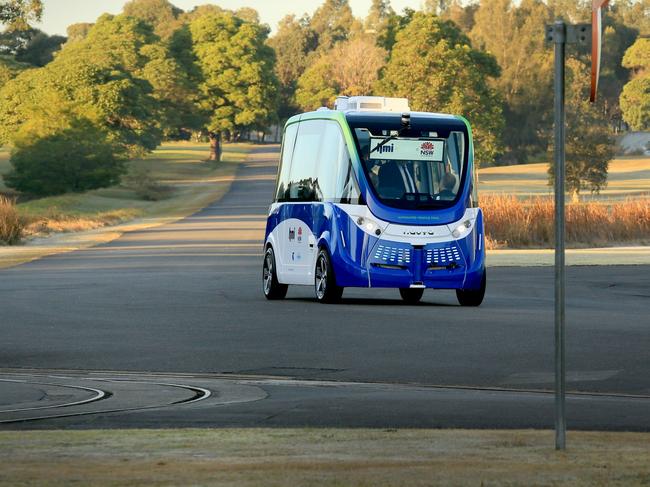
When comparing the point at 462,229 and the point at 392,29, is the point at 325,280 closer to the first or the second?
the point at 462,229

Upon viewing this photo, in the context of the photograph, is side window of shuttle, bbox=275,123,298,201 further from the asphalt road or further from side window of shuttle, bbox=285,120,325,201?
the asphalt road

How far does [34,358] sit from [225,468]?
30.0ft

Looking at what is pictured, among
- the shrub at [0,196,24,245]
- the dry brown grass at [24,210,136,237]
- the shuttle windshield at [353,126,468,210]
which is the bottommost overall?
the dry brown grass at [24,210,136,237]

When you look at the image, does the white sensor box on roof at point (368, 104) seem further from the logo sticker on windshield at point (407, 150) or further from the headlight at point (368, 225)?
the headlight at point (368, 225)

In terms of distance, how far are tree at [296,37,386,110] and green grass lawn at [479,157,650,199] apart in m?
15.4

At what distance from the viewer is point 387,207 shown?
79.9 feet

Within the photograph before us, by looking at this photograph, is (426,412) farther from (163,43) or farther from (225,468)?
(163,43)

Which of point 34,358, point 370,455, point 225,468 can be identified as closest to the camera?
point 225,468

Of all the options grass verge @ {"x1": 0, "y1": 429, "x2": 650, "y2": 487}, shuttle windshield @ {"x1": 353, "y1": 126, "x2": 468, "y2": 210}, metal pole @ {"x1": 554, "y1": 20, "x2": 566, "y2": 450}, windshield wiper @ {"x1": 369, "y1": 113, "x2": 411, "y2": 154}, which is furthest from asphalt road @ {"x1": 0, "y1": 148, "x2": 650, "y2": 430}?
Answer: metal pole @ {"x1": 554, "y1": 20, "x2": 566, "y2": 450}

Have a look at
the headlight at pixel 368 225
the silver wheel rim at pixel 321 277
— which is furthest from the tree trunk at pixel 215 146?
the headlight at pixel 368 225

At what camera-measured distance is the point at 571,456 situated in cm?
859

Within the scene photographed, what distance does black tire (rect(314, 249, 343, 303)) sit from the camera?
24.7 metres

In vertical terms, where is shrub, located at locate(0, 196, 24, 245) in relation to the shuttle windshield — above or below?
below

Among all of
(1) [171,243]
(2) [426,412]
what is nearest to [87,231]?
(1) [171,243]
